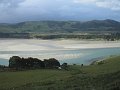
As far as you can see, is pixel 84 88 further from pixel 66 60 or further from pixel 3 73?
pixel 66 60

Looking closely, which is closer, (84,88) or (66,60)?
(84,88)

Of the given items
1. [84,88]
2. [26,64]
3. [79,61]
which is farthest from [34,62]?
[84,88]

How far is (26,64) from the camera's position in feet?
305

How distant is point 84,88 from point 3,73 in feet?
118

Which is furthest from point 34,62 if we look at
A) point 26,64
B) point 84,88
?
point 84,88

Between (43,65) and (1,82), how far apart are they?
28.7 metres

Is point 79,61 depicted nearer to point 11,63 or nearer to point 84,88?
point 11,63

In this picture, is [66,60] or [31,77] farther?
[66,60]

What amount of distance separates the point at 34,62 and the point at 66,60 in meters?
26.5

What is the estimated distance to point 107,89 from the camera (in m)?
37.4

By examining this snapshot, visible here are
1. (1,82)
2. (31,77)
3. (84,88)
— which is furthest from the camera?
(31,77)

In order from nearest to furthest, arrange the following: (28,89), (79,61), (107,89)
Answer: (107,89) < (28,89) < (79,61)

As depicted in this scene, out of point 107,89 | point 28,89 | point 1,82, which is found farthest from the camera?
point 1,82

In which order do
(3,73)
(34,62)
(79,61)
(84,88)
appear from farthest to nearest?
(79,61)
(34,62)
(3,73)
(84,88)
